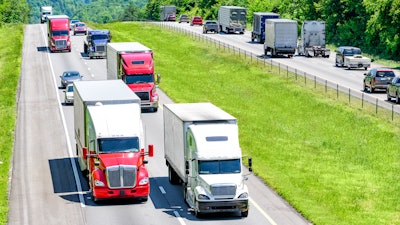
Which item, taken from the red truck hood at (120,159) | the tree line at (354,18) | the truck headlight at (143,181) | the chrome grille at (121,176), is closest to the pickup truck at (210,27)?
the tree line at (354,18)

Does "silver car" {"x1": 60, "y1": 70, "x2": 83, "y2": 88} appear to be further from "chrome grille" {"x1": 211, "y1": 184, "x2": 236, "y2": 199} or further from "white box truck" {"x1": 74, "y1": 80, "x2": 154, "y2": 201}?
"chrome grille" {"x1": 211, "y1": 184, "x2": 236, "y2": 199}

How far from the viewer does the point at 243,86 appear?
78.8 m

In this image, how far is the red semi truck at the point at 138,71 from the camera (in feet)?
198

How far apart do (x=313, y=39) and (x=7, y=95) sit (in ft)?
129

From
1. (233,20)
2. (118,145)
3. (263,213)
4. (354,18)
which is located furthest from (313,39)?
(263,213)

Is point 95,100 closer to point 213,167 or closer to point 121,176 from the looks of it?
point 121,176

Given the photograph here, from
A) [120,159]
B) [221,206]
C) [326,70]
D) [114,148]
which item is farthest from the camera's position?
[326,70]

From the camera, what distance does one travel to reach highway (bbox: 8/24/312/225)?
3544 centimetres

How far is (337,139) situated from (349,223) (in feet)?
65.8

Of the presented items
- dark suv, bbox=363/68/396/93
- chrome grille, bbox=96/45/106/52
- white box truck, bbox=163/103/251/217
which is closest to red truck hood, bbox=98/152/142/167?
white box truck, bbox=163/103/251/217

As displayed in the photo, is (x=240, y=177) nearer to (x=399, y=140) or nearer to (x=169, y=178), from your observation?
(x=169, y=178)

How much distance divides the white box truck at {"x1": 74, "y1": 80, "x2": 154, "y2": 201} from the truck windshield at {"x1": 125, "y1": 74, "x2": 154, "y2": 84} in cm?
2045

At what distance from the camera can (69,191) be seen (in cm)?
4047

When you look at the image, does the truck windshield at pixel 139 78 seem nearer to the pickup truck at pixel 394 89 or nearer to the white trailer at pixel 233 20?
the pickup truck at pixel 394 89
